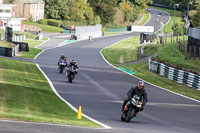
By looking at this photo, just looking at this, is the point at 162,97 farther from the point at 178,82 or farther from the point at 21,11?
the point at 21,11

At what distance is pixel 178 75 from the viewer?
44312 mm

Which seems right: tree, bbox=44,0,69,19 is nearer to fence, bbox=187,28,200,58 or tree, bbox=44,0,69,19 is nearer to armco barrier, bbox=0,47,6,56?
armco barrier, bbox=0,47,6,56

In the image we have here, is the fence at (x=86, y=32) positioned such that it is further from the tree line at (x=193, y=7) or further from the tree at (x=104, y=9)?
the tree at (x=104, y=9)

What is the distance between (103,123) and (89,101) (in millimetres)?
8483

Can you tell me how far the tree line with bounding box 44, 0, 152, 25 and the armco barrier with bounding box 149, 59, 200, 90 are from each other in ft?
271

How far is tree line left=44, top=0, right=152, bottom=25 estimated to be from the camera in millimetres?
134525

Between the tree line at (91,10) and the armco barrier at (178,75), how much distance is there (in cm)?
8263

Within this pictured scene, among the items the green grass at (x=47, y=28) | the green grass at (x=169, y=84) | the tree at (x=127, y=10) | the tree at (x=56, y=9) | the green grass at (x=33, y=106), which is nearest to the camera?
the green grass at (x=33, y=106)

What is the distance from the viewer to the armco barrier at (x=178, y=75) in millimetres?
40272

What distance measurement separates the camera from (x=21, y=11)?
128 m

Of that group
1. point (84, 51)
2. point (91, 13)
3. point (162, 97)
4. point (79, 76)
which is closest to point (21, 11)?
point (91, 13)

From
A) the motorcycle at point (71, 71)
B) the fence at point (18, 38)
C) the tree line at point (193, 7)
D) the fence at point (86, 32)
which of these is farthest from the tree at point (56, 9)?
the motorcycle at point (71, 71)

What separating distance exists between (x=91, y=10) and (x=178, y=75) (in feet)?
334

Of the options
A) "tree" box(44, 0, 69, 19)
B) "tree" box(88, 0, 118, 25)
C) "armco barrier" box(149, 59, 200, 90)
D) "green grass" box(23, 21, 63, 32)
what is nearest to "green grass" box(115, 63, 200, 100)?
"armco barrier" box(149, 59, 200, 90)
